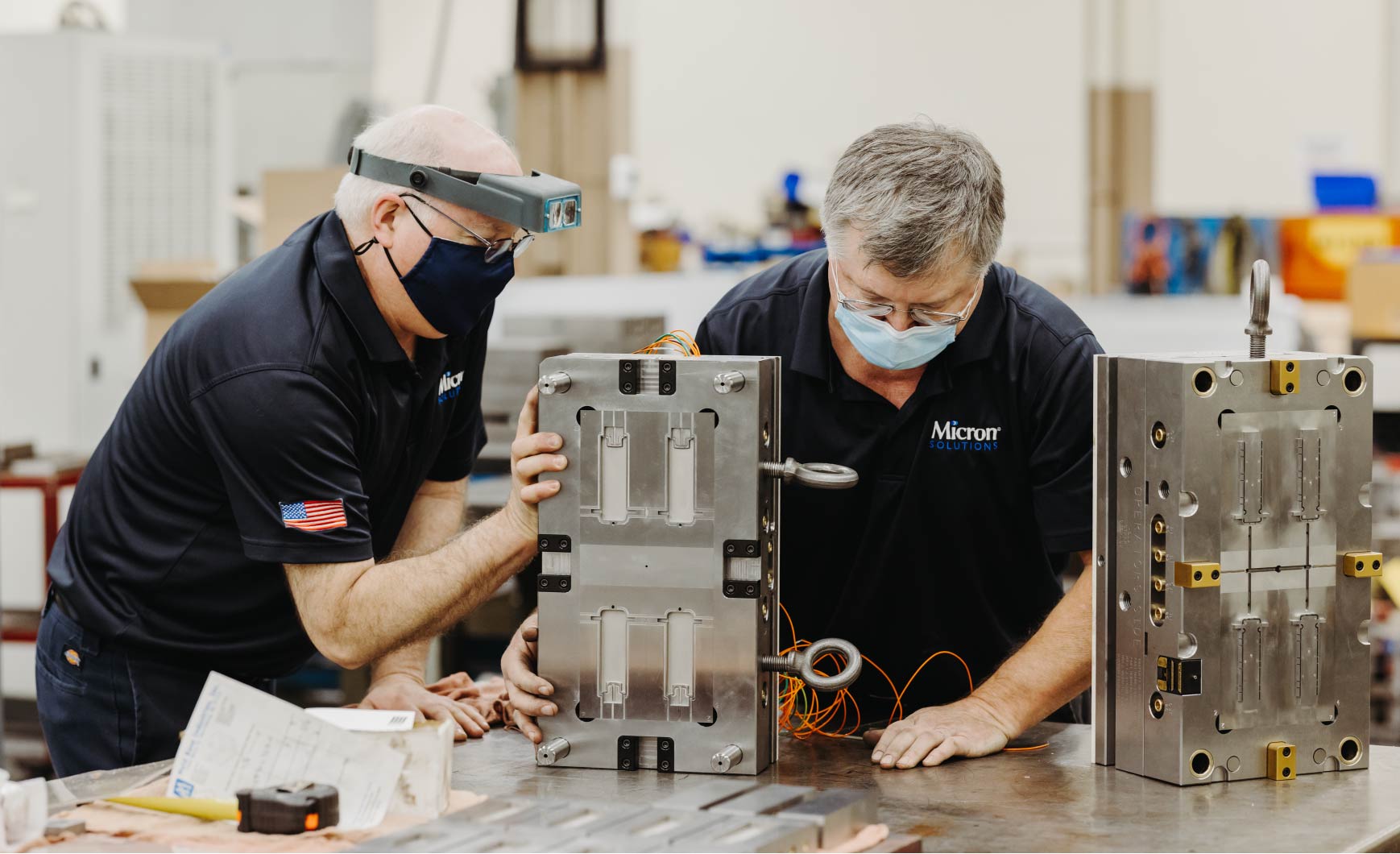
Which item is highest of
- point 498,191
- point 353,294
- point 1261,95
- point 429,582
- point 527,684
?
point 1261,95

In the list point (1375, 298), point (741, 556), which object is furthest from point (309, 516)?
point (1375, 298)

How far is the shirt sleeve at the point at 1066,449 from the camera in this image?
1695mm

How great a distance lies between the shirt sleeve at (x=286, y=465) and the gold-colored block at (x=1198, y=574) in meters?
0.85

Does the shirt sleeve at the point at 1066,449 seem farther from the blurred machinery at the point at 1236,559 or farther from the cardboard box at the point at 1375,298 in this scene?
the cardboard box at the point at 1375,298

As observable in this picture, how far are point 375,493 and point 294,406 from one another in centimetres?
30

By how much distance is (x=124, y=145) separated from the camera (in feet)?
14.2

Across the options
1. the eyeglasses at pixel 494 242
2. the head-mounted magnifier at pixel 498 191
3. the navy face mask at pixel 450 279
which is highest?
the head-mounted magnifier at pixel 498 191

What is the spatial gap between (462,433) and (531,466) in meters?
0.60

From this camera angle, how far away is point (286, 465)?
155cm

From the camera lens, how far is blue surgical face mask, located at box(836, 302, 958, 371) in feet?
5.44

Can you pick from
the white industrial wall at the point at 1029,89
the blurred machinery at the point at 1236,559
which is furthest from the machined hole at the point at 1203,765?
the white industrial wall at the point at 1029,89

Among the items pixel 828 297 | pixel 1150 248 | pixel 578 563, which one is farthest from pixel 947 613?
pixel 1150 248

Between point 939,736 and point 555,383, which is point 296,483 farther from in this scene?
point 939,736

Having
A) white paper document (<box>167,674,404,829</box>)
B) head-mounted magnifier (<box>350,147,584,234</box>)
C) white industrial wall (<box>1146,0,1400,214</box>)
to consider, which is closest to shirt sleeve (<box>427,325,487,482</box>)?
head-mounted magnifier (<box>350,147,584,234</box>)
